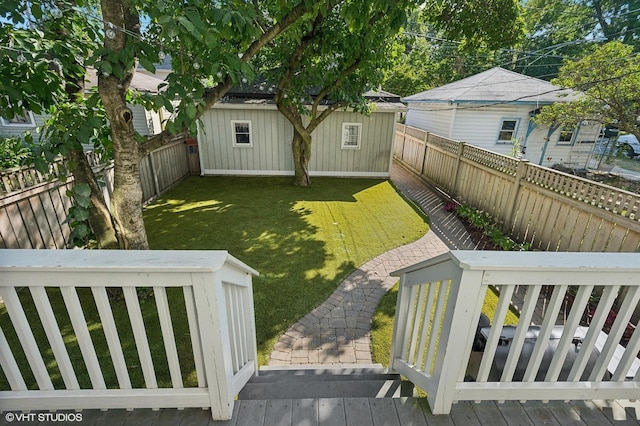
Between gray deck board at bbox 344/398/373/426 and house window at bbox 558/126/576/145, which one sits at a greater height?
house window at bbox 558/126/576/145

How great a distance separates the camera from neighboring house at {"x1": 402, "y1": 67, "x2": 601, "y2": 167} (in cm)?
1081

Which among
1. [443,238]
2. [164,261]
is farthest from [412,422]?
[443,238]

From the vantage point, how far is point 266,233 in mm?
6059

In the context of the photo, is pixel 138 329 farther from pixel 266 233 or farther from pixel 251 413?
pixel 266 233

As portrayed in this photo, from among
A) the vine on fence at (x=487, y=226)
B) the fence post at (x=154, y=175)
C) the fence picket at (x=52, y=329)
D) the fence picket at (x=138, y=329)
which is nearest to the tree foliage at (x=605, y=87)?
the vine on fence at (x=487, y=226)

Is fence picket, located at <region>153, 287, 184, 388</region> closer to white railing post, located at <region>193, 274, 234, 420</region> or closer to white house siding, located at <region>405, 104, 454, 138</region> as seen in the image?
white railing post, located at <region>193, 274, 234, 420</region>

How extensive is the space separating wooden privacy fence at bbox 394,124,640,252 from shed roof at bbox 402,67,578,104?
3.55 metres

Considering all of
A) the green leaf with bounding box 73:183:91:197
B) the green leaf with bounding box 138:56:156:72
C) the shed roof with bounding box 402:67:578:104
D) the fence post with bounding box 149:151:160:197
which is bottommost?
the fence post with bounding box 149:151:160:197

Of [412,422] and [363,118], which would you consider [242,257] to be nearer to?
[412,422]

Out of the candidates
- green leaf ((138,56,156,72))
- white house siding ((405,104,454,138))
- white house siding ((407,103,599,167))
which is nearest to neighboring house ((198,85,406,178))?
white house siding ((405,104,454,138))

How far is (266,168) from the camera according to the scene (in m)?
10.4

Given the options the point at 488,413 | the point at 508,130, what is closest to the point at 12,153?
the point at 488,413

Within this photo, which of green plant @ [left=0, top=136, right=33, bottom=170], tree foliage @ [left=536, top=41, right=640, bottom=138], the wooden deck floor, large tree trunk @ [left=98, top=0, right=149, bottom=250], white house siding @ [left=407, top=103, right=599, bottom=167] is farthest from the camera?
white house siding @ [left=407, top=103, right=599, bottom=167]

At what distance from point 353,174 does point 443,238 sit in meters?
5.01
